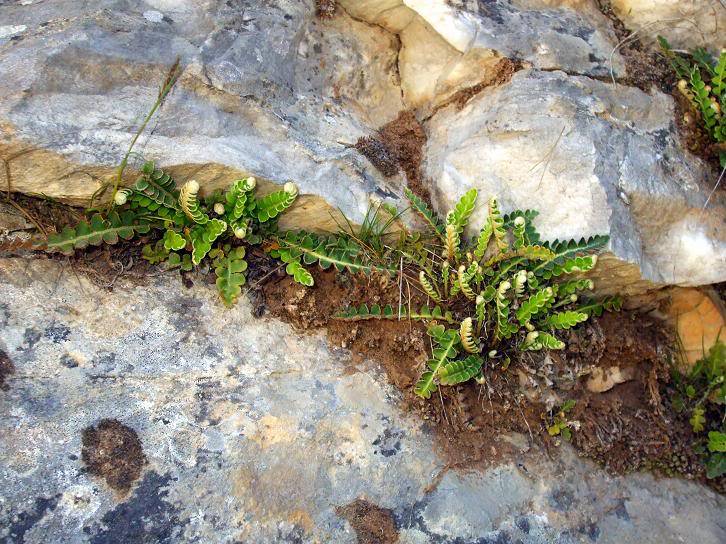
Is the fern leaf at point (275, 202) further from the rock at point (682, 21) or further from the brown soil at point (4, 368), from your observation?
the rock at point (682, 21)

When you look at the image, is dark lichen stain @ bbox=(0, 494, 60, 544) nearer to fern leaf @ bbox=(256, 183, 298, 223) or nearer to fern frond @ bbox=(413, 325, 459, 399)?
fern leaf @ bbox=(256, 183, 298, 223)

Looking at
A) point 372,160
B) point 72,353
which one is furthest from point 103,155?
point 372,160

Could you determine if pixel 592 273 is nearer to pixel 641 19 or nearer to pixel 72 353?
pixel 641 19

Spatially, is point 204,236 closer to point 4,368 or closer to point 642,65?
point 4,368

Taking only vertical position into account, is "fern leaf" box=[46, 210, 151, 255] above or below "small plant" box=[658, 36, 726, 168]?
below

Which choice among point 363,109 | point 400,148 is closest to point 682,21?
point 400,148

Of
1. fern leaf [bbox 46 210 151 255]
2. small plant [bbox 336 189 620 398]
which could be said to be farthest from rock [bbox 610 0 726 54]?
fern leaf [bbox 46 210 151 255]

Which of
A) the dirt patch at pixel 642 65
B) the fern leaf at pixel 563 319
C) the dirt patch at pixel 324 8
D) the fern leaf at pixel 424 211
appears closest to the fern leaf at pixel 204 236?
the fern leaf at pixel 424 211
